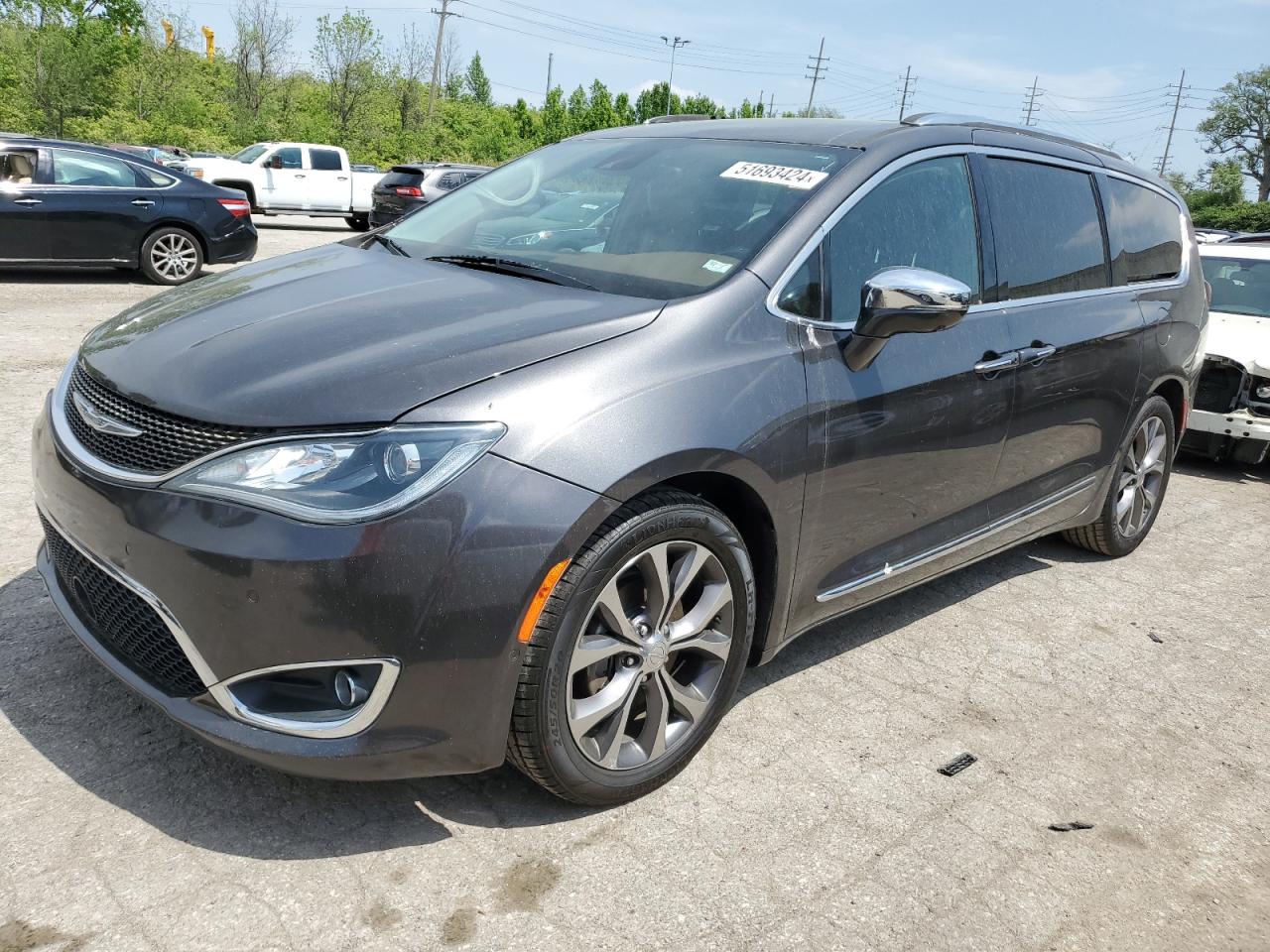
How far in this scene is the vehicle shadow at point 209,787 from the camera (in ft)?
8.41

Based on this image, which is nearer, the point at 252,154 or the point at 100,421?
the point at 100,421

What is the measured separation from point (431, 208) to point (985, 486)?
2303 millimetres

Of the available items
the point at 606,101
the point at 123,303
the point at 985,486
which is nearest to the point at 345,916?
the point at 985,486

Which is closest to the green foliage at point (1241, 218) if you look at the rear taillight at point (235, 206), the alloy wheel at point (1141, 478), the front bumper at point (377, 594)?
the rear taillight at point (235, 206)

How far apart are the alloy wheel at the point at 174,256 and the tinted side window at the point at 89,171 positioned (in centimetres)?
67

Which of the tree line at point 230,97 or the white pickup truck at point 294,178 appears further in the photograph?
the tree line at point 230,97

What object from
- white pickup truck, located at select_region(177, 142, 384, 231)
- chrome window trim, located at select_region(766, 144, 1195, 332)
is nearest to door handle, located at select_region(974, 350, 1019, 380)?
chrome window trim, located at select_region(766, 144, 1195, 332)

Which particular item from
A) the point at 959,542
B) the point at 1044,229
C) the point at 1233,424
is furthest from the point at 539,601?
the point at 1233,424

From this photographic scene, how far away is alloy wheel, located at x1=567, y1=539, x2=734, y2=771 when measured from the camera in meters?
2.62

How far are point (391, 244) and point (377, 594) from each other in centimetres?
190

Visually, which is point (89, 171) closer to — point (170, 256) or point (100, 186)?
point (100, 186)

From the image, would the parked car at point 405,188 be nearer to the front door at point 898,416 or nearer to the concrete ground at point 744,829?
the concrete ground at point 744,829

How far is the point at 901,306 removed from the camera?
2.99 meters

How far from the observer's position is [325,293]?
121 inches
